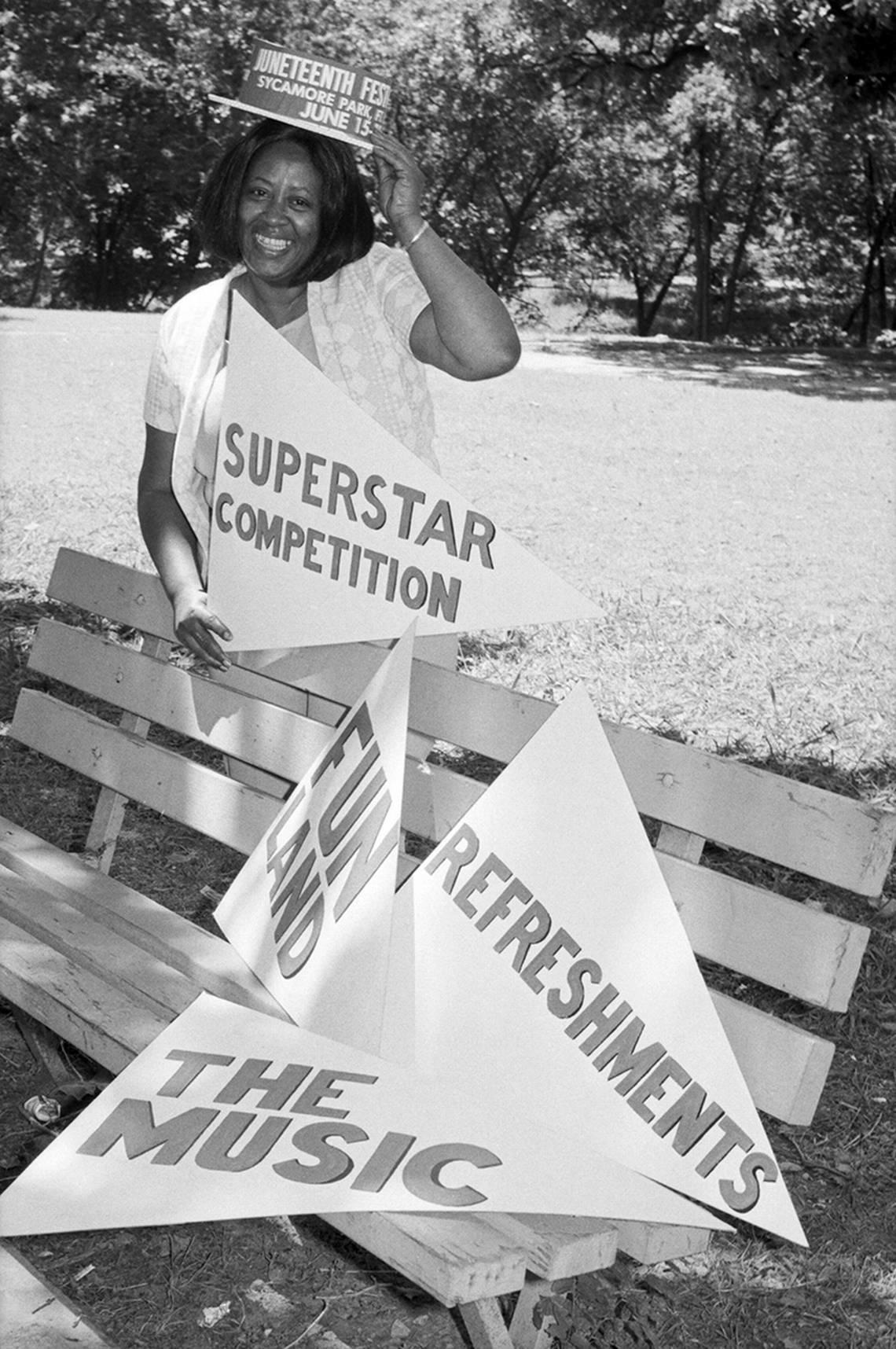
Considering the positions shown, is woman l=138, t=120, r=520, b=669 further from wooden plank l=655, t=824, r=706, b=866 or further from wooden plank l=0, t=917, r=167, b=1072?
wooden plank l=655, t=824, r=706, b=866

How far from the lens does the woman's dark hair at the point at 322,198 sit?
121 inches

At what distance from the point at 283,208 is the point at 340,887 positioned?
49.8 inches

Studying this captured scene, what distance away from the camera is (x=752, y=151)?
2569 cm

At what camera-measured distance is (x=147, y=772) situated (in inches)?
147

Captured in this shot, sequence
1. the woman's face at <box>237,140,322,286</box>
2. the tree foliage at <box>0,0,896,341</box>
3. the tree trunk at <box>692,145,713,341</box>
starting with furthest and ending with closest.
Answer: the tree trunk at <box>692,145,713,341</box> < the tree foliage at <box>0,0,896,341</box> < the woman's face at <box>237,140,322,286</box>

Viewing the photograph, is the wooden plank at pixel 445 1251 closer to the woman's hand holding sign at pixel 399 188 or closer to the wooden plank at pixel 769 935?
the wooden plank at pixel 769 935

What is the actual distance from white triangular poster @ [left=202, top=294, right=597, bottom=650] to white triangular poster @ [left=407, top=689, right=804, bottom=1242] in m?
0.31

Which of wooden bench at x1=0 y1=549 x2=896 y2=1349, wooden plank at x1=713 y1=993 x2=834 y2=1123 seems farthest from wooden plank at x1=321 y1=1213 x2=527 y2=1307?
wooden plank at x1=713 y1=993 x2=834 y2=1123

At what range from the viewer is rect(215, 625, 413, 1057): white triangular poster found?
8.59 ft

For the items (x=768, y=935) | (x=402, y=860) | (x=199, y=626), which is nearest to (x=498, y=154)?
(x=199, y=626)

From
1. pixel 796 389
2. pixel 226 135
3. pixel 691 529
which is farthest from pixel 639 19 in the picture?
pixel 226 135

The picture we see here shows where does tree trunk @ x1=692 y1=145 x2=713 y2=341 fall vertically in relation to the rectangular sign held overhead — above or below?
above

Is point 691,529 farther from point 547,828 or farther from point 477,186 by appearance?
point 477,186

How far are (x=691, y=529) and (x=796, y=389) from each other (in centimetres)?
882
